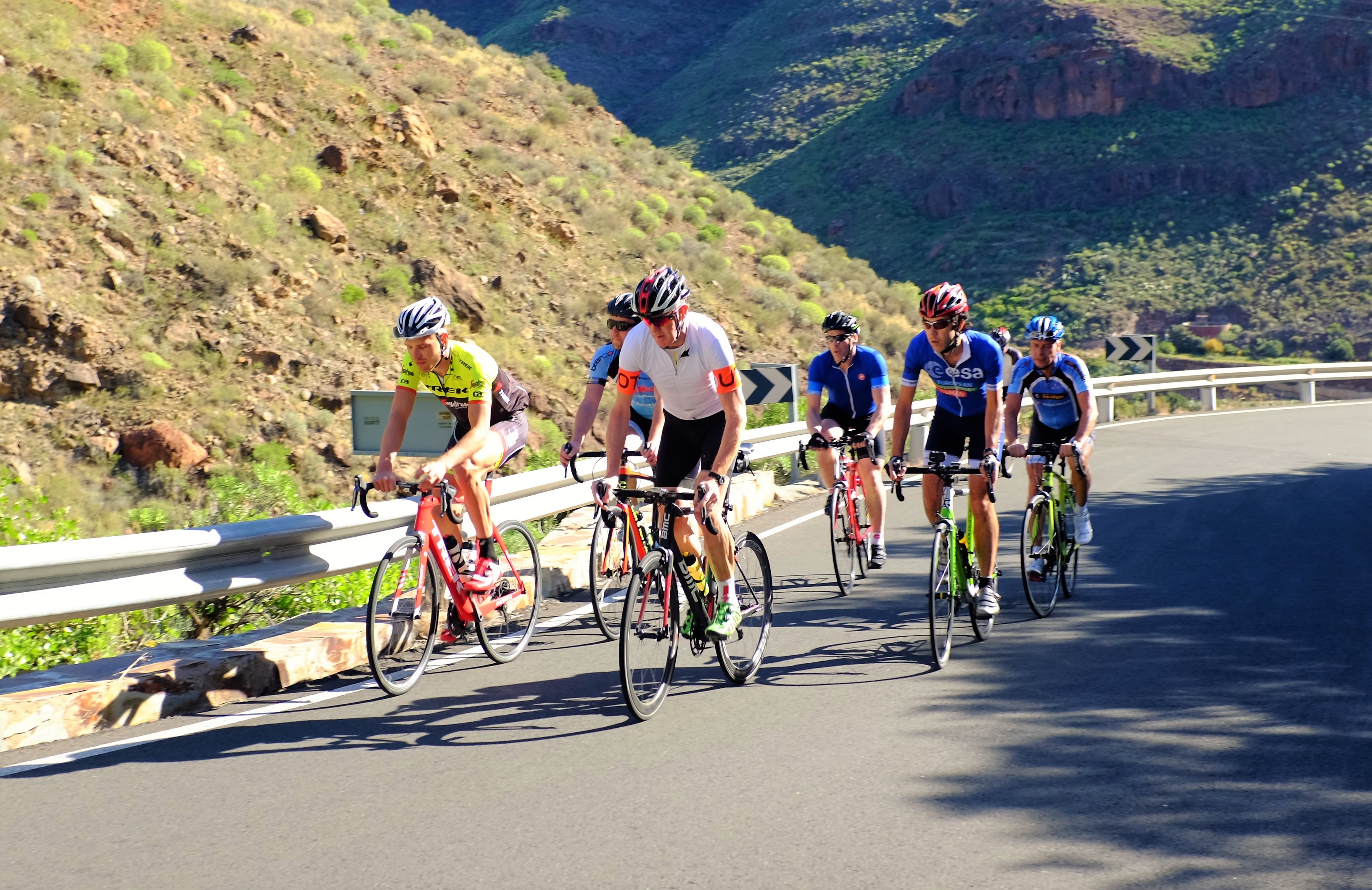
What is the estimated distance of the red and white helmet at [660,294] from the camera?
612cm

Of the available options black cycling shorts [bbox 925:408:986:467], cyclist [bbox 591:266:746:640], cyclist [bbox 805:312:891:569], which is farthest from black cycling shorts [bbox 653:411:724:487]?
cyclist [bbox 805:312:891:569]

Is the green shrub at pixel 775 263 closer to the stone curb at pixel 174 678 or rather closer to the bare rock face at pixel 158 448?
the bare rock face at pixel 158 448

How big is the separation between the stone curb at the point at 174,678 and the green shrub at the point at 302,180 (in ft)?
73.9

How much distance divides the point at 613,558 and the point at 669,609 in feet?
8.06

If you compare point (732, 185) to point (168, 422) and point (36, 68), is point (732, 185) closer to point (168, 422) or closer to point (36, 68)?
point (36, 68)

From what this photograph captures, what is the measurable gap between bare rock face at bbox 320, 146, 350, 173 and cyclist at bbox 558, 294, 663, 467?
22.8m

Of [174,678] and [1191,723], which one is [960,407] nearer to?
[1191,723]

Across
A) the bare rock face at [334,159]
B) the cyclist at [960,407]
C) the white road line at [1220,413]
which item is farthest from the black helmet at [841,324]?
the bare rock face at [334,159]

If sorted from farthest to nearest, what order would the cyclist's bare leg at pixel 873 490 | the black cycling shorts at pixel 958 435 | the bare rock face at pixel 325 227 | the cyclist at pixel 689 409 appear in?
the bare rock face at pixel 325 227, the cyclist's bare leg at pixel 873 490, the black cycling shorts at pixel 958 435, the cyclist at pixel 689 409

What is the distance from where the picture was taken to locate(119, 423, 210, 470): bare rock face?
19.3 metres

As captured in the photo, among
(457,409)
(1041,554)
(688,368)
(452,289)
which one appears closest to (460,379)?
(457,409)

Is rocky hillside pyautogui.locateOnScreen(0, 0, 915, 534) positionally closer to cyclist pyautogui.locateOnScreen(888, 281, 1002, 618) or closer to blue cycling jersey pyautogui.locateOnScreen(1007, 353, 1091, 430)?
cyclist pyautogui.locateOnScreen(888, 281, 1002, 618)

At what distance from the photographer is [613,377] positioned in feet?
30.2

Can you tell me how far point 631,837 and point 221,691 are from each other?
283cm
